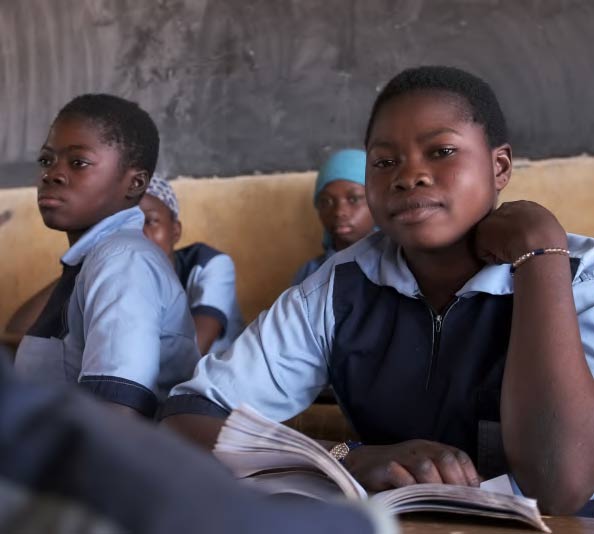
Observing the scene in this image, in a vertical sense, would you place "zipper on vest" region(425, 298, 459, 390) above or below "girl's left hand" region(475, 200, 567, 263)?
below

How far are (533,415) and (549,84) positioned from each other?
182cm

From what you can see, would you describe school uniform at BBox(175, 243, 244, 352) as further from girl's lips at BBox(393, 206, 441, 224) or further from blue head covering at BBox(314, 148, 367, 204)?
girl's lips at BBox(393, 206, 441, 224)

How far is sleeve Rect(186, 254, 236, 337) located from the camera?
110 inches

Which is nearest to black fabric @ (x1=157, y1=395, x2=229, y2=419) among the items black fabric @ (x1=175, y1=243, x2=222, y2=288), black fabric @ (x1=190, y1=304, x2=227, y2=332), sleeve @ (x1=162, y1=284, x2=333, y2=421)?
sleeve @ (x1=162, y1=284, x2=333, y2=421)

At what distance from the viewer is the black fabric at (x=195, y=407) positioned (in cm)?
120

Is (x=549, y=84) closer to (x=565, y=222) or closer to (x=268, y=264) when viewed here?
(x=565, y=222)

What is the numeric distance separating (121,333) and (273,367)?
351 millimetres

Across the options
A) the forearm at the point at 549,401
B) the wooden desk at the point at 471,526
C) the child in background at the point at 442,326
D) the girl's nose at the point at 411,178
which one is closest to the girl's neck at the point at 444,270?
the child in background at the point at 442,326

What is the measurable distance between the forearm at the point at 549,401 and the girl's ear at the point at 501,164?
358mm

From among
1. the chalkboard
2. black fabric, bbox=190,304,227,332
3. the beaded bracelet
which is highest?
the chalkboard

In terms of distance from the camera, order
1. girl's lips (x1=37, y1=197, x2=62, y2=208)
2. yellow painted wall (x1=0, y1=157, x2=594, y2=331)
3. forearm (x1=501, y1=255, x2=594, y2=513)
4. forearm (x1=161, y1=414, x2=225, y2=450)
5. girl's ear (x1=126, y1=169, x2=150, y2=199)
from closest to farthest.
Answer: forearm (x1=501, y1=255, x2=594, y2=513) < forearm (x1=161, y1=414, x2=225, y2=450) < girl's lips (x1=37, y1=197, x2=62, y2=208) < girl's ear (x1=126, y1=169, x2=150, y2=199) < yellow painted wall (x1=0, y1=157, x2=594, y2=331)

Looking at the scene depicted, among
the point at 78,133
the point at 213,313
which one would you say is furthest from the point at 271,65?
the point at 78,133

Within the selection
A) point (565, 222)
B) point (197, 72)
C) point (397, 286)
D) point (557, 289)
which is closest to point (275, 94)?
point (197, 72)

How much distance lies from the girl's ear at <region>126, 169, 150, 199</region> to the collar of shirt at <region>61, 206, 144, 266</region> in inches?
5.3
